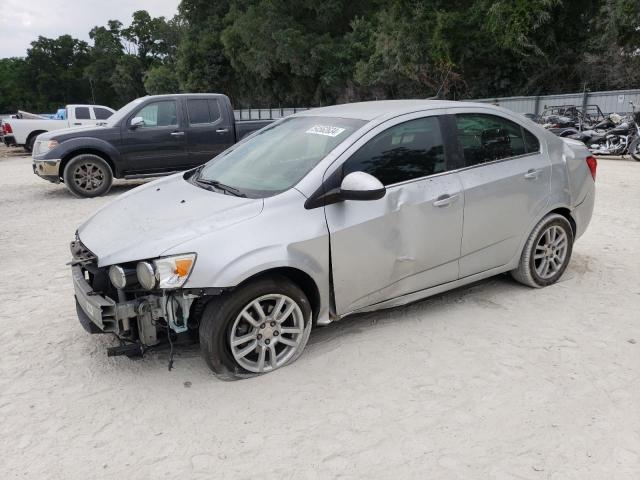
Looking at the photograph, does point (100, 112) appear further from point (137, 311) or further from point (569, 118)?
point (137, 311)

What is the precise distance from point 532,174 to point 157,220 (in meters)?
2.93

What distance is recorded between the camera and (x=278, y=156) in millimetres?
4055

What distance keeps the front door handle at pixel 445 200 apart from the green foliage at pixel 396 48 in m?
20.2

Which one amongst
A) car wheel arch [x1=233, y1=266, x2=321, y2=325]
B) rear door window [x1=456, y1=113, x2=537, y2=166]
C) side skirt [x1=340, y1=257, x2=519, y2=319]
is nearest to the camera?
car wheel arch [x1=233, y1=266, x2=321, y2=325]

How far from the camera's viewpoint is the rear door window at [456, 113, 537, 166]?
13.8 ft

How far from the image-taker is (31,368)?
364 cm

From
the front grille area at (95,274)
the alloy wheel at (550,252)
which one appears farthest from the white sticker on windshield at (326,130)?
the alloy wheel at (550,252)

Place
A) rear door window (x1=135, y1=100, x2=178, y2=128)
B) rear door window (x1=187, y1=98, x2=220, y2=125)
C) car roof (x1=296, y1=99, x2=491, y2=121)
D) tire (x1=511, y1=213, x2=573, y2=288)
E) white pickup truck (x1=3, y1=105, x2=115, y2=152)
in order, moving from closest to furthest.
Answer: car roof (x1=296, y1=99, x2=491, y2=121), tire (x1=511, y1=213, x2=573, y2=288), rear door window (x1=135, y1=100, x2=178, y2=128), rear door window (x1=187, y1=98, x2=220, y2=125), white pickup truck (x1=3, y1=105, x2=115, y2=152)

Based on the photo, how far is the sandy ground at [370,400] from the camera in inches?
104

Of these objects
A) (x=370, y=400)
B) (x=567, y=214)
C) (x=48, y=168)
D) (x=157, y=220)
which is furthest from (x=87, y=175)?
(x=370, y=400)

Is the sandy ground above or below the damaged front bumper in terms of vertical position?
below

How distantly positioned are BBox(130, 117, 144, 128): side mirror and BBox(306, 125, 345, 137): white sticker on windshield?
685cm

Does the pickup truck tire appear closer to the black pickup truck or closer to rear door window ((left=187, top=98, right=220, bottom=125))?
the black pickup truck

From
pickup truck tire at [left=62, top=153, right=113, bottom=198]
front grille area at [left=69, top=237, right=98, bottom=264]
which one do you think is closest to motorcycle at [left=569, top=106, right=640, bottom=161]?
pickup truck tire at [left=62, top=153, right=113, bottom=198]
